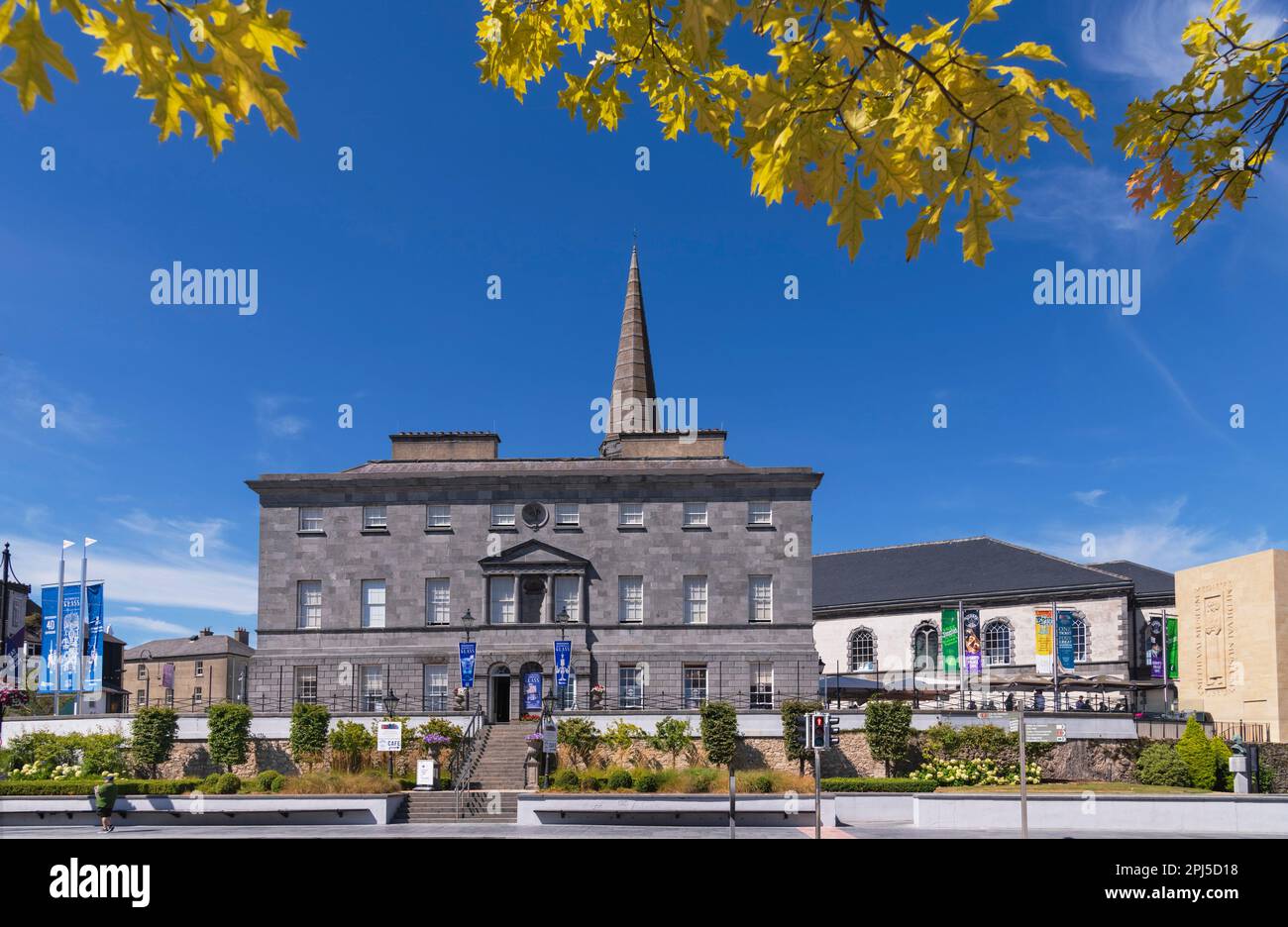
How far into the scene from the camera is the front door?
148 feet

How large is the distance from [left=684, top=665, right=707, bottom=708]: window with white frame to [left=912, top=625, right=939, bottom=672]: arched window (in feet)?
75.8

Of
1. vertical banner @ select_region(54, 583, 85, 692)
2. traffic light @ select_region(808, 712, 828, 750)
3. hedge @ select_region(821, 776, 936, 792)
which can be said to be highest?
vertical banner @ select_region(54, 583, 85, 692)

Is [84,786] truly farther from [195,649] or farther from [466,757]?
[195,649]

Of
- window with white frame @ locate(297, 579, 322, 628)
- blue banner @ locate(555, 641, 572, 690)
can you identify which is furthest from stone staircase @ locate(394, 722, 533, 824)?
window with white frame @ locate(297, 579, 322, 628)

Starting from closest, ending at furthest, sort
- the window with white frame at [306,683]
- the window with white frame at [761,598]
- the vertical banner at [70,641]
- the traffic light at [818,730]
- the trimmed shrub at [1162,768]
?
the traffic light at [818,730], the trimmed shrub at [1162,768], the vertical banner at [70,641], the window with white frame at [306,683], the window with white frame at [761,598]

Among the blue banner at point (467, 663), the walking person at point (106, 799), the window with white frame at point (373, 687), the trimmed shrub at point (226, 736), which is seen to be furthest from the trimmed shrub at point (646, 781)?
the walking person at point (106, 799)

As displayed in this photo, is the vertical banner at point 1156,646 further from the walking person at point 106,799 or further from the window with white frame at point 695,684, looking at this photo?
the walking person at point 106,799

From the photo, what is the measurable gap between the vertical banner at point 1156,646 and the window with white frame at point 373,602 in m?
40.6

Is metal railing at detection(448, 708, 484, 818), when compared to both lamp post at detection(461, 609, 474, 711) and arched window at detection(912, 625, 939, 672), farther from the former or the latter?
arched window at detection(912, 625, 939, 672)

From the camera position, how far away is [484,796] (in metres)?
35.1

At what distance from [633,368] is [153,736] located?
112ft

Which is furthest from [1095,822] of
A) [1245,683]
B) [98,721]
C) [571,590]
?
[98,721]

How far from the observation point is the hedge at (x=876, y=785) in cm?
3475

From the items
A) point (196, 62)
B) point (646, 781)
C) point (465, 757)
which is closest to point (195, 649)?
point (465, 757)
